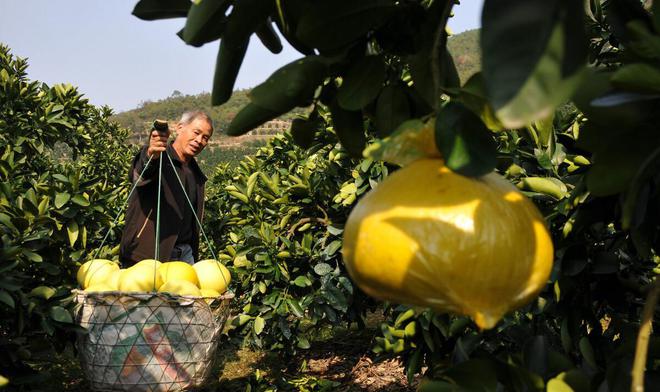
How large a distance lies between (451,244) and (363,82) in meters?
0.31

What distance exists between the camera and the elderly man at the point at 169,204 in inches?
135

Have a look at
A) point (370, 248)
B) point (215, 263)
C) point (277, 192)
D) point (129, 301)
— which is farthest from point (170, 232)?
point (370, 248)

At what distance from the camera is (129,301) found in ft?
6.11

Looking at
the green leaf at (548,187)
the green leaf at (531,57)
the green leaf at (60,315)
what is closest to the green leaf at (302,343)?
the green leaf at (60,315)

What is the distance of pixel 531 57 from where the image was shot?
43 cm

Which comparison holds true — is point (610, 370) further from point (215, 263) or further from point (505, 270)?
point (215, 263)

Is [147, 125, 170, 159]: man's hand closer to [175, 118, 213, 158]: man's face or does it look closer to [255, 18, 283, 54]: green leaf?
[175, 118, 213, 158]: man's face

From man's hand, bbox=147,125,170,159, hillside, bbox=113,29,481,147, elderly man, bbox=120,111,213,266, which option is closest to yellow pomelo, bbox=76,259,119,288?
man's hand, bbox=147,125,170,159

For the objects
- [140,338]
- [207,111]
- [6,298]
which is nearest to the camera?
[6,298]

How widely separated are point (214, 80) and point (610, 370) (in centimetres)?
73

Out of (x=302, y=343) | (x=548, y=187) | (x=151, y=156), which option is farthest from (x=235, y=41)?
(x=302, y=343)

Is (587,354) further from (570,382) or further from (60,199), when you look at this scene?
(60,199)

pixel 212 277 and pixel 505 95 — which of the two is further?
pixel 212 277

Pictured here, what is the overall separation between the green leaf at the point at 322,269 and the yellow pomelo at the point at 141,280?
157 centimetres
